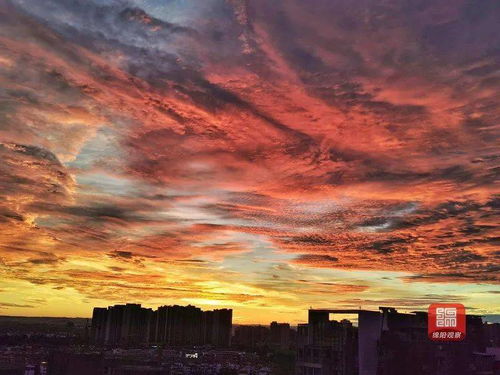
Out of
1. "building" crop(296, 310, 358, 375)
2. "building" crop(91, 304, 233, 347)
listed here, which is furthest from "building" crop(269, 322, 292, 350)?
"building" crop(296, 310, 358, 375)

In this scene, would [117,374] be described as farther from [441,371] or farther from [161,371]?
[441,371]

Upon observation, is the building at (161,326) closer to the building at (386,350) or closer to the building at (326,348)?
the building at (326,348)

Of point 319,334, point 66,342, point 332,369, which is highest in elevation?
point 319,334

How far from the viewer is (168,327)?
185 m

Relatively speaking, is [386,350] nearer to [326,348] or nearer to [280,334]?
[326,348]

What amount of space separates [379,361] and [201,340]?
145m

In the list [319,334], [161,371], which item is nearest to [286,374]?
[161,371]

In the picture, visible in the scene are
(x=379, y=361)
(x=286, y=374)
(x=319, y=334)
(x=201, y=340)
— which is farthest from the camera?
(x=201, y=340)

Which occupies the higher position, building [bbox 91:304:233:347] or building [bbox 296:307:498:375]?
building [bbox 296:307:498:375]

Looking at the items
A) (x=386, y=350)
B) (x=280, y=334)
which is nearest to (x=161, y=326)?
(x=280, y=334)

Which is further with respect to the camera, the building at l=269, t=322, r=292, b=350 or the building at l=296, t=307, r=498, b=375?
the building at l=269, t=322, r=292, b=350

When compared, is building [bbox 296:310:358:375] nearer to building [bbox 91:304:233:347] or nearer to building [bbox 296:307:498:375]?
building [bbox 296:307:498:375]

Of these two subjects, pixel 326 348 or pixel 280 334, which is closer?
pixel 326 348

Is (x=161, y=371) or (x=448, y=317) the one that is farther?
(x=161, y=371)
